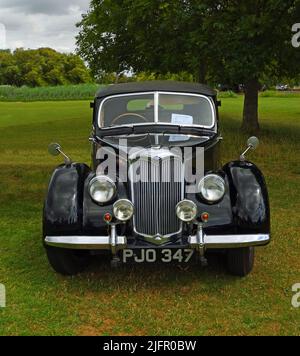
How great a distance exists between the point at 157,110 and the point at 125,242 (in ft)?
6.19

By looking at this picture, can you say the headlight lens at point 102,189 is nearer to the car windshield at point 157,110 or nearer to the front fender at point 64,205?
the front fender at point 64,205

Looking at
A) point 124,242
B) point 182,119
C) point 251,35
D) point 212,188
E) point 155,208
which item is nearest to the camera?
point 124,242

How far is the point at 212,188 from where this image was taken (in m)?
4.64

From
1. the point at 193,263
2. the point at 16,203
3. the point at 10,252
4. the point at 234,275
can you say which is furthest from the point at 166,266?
the point at 16,203

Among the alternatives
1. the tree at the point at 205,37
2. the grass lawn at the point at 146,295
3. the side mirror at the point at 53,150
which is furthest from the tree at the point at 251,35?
the side mirror at the point at 53,150

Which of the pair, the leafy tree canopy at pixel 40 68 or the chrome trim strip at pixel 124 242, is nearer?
the chrome trim strip at pixel 124 242

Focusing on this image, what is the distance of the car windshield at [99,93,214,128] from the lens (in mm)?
5684

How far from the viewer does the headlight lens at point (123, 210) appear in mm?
4438

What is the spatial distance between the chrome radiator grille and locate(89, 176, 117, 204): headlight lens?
0.63 ft

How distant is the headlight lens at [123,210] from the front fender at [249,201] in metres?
0.97

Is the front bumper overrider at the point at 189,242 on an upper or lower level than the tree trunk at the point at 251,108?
lower

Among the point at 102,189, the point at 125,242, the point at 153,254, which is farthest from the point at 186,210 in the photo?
the point at 102,189

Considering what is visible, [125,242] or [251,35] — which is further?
[251,35]

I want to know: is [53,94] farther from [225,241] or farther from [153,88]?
[225,241]
